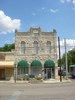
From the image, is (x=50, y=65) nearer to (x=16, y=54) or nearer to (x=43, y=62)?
(x=43, y=62)

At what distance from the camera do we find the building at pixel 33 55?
44000 mm

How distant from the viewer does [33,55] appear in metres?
44.6

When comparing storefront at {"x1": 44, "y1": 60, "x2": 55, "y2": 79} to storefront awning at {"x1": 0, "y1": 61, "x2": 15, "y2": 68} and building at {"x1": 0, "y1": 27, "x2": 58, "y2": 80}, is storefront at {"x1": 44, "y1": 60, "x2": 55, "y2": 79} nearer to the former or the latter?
building at {"x1": 0, "y1": 27, "x2": 58, "y2": 80}

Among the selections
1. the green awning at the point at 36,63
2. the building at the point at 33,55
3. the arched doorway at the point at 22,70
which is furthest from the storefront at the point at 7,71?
the green awning at the point at 36,63

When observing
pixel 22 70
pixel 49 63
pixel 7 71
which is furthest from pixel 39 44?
pixel 7 71

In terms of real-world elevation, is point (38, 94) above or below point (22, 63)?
below

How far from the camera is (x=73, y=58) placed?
85.4 metres

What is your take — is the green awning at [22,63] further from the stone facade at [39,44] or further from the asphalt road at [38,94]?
the asphalt road at [38,94]

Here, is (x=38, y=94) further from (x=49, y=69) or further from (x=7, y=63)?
(x=49, y=69)

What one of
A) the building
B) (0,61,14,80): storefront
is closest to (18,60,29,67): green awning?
the building

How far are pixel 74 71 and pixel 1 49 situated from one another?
36300 mm

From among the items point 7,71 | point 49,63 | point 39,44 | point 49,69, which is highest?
point 39,44

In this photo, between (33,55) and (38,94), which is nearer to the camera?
(38,94)

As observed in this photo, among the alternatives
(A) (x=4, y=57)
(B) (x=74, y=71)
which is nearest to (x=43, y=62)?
(A) (x=4, y=57)
